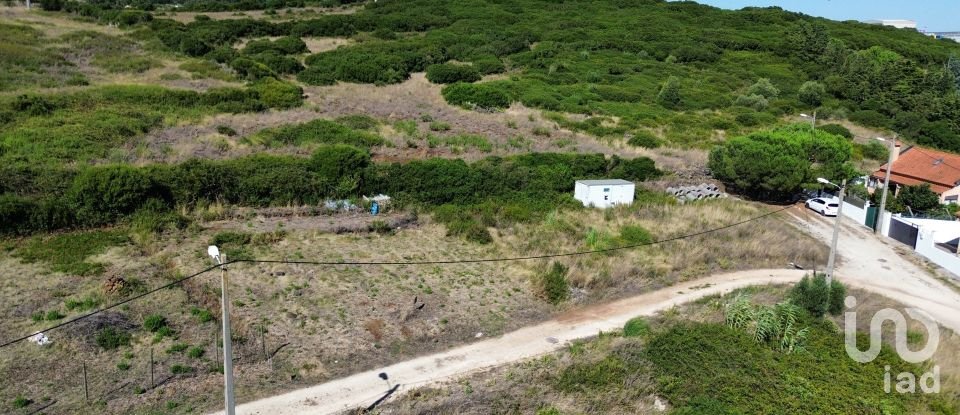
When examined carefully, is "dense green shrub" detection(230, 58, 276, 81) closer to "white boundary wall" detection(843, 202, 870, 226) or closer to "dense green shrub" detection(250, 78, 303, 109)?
"dense green shrub" detection(250, 78, 303, 109)

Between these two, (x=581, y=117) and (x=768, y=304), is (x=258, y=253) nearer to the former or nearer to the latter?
(x=768, y=304)

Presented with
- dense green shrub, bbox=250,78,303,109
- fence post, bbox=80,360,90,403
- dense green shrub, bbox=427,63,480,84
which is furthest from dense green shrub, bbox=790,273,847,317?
dense green shrub, bbox=427,63,480,84

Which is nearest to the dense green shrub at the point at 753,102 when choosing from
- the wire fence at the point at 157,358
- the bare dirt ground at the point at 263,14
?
the wire fence at the point at 157,358

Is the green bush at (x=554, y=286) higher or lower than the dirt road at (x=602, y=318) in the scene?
higher

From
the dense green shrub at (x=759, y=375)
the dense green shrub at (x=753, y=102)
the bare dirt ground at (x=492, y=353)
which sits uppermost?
the dense green shrub at (x=753, y=102)

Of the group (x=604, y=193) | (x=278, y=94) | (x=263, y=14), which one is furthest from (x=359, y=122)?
(x=263, y=14)

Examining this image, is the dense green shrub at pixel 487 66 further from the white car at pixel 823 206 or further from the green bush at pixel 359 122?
the white car at pixel 823 206

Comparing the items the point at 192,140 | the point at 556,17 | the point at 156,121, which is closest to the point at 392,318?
the point at 192,140
